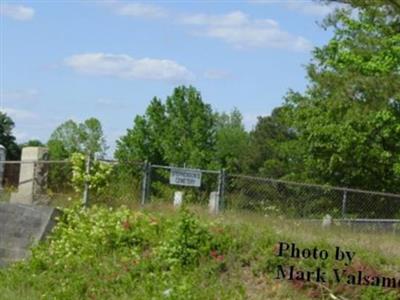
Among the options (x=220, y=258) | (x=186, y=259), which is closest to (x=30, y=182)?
(x=186, y=259)

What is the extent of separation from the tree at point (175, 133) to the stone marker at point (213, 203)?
132 ft

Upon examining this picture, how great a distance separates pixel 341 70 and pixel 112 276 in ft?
67.6

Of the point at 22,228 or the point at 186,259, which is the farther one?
the point at 22,228

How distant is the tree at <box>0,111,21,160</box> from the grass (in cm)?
5837

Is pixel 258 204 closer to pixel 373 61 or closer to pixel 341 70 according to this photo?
pixel 373 61

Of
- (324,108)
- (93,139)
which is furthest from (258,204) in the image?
(93,139)

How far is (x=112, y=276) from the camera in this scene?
13258mm

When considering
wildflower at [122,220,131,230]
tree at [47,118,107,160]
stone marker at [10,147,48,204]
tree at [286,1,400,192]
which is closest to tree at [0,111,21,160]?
tree at [47,118,107,160]

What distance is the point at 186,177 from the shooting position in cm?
1833

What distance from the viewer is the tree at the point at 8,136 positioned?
74000mm

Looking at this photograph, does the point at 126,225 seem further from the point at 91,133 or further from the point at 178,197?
the point at 91,133

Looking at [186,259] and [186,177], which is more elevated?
[186,177]

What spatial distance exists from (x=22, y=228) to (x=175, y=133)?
148ft

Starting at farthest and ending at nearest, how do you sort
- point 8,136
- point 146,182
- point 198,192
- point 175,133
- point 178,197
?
point 8,136 → point 175,133 → point 198,192 → point 146,182 → point 178,197
